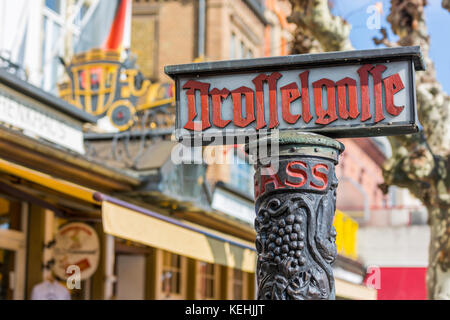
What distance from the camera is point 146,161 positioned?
14.1 metres

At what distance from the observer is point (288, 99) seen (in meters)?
4.19

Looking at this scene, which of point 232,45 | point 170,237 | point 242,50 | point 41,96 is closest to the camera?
point 170,237

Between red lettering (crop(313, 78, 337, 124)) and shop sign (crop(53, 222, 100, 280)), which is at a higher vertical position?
shop sign (crop(53, 222, 100, 280))

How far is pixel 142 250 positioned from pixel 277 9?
42.4 feet

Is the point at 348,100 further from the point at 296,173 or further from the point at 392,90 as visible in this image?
A: the point at 296,173

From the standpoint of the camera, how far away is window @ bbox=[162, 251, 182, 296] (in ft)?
54.5

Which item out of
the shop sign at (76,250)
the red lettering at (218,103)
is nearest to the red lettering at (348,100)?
the red lettering at (218,103)

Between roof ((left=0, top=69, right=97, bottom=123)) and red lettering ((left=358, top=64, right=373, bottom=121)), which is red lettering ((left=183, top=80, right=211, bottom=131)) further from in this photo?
roof ((left=0, top=69, right=97, bottom=123))

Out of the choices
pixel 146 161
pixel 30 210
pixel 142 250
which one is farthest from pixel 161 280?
pixel 30 210

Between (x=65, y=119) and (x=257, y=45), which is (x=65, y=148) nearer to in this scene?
(x=65, y=119)

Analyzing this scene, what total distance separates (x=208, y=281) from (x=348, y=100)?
50.4 feet

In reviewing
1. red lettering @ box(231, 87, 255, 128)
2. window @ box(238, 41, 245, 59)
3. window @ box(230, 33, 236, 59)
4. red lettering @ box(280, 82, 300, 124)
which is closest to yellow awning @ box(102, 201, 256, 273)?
red lettering @ box(231, 87, 255, 128)

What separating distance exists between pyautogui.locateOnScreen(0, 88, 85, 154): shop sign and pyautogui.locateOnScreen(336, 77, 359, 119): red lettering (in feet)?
23.8

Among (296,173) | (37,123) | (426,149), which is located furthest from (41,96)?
(296,173)
